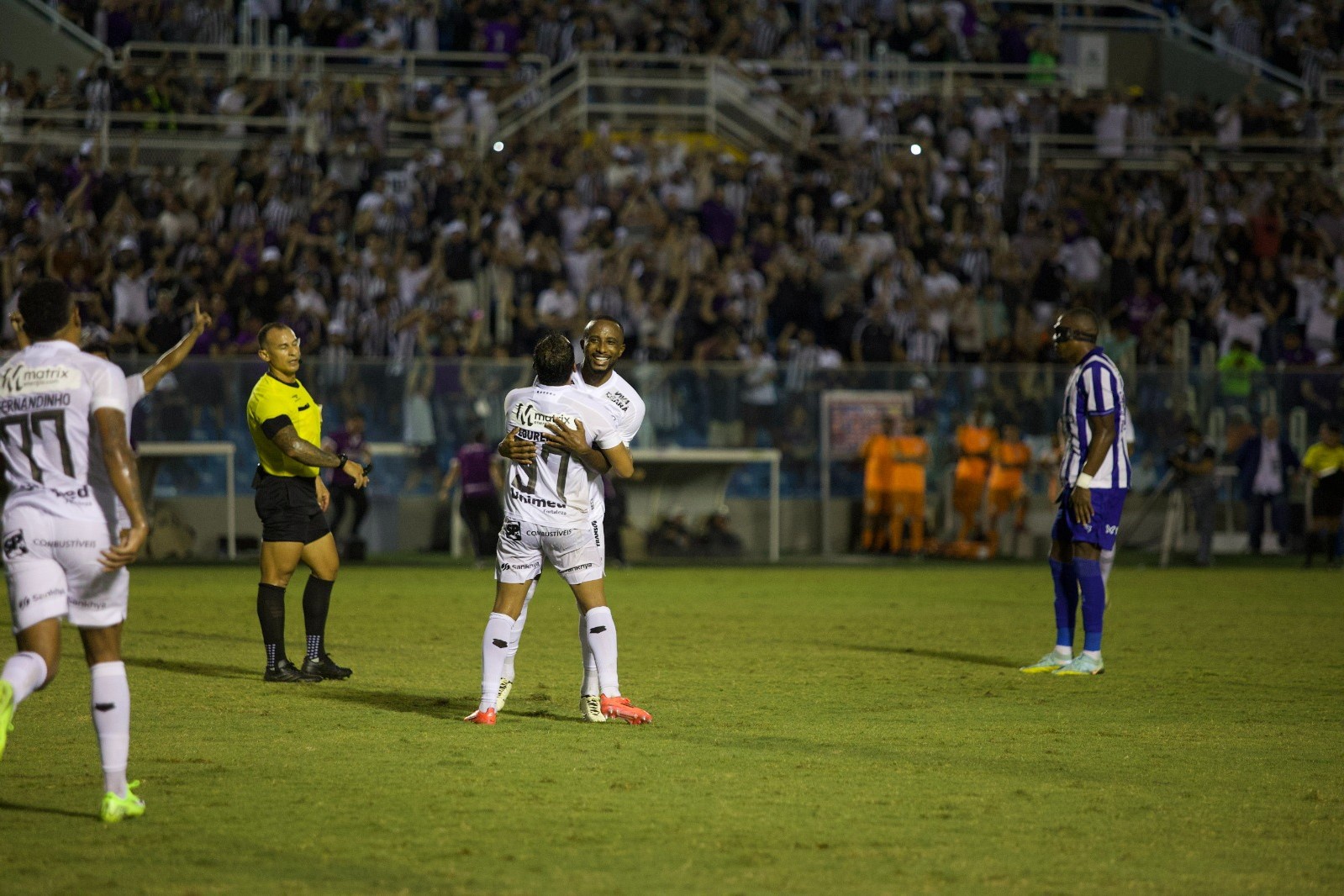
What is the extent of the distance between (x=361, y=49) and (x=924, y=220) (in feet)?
34.3

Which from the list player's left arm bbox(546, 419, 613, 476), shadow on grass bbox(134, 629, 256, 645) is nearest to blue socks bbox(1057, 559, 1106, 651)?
player's left arm bbox(546, 419, 613, 476)

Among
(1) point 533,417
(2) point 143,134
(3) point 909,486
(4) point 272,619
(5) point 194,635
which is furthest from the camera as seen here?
(2) point 143,134

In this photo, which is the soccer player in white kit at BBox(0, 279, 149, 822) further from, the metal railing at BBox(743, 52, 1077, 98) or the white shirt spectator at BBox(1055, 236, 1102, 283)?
the metal railing at BBox(743, 52, 1077, 98)

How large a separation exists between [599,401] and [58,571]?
3.11m

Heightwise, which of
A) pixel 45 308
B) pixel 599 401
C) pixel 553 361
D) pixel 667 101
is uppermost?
pixel 667 101

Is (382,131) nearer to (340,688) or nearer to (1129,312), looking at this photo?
(1129,312)

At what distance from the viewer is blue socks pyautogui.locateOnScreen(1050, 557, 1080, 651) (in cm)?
1101

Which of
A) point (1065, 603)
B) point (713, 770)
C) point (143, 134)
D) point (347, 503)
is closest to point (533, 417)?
point (713, 770)

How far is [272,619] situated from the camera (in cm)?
1023

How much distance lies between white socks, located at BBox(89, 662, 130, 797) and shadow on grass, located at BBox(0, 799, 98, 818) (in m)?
0.22

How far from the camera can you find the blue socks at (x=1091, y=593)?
424 inches

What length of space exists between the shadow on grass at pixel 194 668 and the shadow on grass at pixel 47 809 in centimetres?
389

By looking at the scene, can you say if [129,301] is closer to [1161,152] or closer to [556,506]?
[556,506]

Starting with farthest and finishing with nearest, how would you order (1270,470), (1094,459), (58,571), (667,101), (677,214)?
(667,101), (677,214), (1270,470), (1094,459), (58,571)
